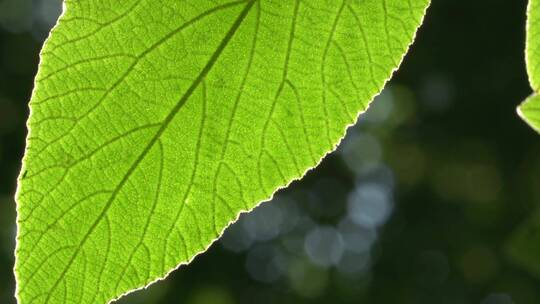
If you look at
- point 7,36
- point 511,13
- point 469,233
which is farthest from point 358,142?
point 7,36

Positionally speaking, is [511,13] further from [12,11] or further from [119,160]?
[119,160]

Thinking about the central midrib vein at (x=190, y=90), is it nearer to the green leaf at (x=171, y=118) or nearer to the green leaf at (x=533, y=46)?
the green leaf at (x=171, y=118)

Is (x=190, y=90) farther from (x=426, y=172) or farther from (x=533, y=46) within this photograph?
(x=426, y=172)

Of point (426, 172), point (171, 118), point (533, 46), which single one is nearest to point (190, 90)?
point (171, 118)

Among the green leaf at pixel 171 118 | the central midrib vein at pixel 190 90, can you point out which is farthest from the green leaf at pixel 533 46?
the central midrib vein at pixel 190 90

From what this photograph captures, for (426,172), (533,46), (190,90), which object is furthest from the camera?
(426,172)

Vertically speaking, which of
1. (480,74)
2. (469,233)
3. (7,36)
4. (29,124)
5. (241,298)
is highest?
(7,36)
